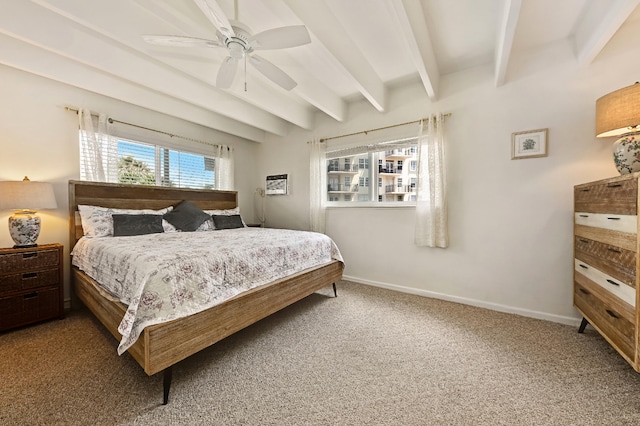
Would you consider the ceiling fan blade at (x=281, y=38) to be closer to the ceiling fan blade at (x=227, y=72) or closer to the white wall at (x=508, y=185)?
the ceiling fan blade at (x=227, y=72)

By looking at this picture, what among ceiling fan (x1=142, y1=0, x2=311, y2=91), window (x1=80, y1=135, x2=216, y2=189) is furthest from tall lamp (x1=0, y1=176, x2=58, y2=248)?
ceiling fan (x1=142, y1=0, x2=311, y2=91)

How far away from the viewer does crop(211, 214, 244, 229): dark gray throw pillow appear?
11.8 ft

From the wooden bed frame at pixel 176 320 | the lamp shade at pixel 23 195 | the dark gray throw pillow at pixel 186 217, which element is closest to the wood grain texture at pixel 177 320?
the wooden bed frame at pixel 176 320

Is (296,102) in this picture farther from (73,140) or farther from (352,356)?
(352,356)

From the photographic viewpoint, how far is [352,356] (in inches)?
73.6

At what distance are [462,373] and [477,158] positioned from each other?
2.16 m

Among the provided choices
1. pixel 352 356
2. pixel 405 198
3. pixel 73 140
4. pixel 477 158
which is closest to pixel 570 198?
pixel 477 158

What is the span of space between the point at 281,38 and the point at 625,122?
2.48 m

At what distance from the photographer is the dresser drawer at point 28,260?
2174 millimetres

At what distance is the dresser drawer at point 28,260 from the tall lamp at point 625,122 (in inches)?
188

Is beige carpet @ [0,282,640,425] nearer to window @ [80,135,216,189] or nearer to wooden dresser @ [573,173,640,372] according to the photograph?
wooden dresser @ [573,173,640,372]

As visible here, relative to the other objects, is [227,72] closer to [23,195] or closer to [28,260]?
[23,195]

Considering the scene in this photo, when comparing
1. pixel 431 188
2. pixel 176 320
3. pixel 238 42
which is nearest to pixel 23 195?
pixel 176 320

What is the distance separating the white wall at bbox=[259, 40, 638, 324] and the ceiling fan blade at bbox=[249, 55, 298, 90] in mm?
1649
